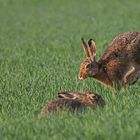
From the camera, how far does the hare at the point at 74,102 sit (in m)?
7.10

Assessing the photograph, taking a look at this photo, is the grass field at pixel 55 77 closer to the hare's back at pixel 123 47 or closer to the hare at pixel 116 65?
the hare at pixel 116 65

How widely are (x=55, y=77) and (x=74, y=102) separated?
3220mm

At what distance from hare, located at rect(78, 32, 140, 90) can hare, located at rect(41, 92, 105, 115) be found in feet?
5.33

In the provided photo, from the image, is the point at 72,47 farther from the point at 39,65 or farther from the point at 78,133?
the point at 78,133

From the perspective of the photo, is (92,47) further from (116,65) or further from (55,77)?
(55,77)

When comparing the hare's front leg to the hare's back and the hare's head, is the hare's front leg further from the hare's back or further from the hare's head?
the hare's head

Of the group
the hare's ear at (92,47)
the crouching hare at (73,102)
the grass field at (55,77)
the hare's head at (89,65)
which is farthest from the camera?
the hare's ear at (92,47)

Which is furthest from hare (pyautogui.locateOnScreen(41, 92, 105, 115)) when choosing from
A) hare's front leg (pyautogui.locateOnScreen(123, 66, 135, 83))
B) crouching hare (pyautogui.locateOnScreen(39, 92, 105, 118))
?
hare's front leg (pyautogui.locateOnScreen(123, 66, 135, 83))

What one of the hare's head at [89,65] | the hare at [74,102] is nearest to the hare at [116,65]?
the hare's head at [89,65]

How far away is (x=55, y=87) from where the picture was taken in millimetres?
9336

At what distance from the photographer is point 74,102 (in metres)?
7.19

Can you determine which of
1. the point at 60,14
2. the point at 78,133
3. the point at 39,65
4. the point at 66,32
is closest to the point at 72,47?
the point at 39,65

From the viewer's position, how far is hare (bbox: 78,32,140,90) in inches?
364

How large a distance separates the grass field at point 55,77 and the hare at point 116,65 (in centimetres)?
16
